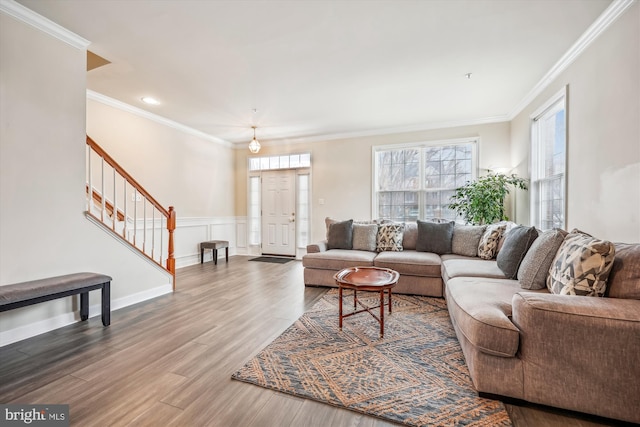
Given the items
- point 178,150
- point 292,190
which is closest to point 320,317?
point 292,190

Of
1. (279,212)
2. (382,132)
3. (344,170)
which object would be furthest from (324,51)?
(279,212)

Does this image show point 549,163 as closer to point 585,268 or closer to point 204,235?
point 585,268

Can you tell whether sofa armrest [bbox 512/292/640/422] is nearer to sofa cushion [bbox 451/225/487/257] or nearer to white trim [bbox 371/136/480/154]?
sofa cushion [bbox 451/225/487/257]

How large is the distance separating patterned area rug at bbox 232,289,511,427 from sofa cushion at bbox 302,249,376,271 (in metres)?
0.99

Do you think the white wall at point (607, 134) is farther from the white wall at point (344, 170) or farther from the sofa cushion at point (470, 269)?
the white wall at point (344, 170)

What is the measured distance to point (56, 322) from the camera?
2.49 m

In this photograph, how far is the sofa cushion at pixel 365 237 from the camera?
416 centimetres

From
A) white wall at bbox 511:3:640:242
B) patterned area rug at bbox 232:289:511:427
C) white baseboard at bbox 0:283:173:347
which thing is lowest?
patterned area rug at bbox 232:289:511:427

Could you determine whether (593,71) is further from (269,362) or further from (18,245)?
(18,245)

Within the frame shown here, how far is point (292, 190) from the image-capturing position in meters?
6.20

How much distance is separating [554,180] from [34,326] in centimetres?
562

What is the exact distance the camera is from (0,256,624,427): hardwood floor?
1437 millimetres

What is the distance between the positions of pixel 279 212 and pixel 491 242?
4.25 meters

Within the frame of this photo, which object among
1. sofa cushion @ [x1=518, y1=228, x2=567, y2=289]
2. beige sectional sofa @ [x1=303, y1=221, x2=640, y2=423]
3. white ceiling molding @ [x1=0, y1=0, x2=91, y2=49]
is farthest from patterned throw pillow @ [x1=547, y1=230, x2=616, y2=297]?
white ceiling molding @ [x1=0, y1=0, x2=91, y2=49]
